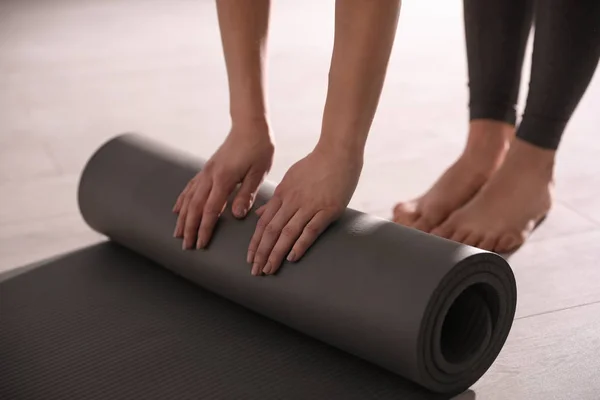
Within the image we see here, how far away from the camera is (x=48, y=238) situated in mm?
1934

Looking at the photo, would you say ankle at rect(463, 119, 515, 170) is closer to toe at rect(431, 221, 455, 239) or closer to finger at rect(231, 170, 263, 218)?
toe at rect(431, 221, 455, 239)

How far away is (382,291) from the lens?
4.39 ft

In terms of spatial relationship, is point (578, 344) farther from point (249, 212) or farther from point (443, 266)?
point (249, 212)

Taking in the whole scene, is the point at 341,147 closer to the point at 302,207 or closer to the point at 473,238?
the point at 302,207

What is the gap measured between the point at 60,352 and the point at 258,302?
32 centimetres

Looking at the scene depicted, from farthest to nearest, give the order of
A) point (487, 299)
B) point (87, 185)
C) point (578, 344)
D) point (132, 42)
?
point (132, 42) < point (87, 185) < point (578, 344) < point (487, 299)

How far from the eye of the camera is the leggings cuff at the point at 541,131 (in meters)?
1.91

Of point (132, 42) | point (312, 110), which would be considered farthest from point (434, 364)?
point (132, 42)

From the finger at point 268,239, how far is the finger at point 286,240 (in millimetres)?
11

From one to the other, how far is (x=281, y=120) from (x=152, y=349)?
134 cm

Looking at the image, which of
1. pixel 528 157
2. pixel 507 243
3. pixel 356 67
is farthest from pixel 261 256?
pixel 528 157

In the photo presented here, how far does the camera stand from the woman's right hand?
1559 mm

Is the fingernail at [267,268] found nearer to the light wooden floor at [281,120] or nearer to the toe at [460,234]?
the light wooden floor at [281,120]

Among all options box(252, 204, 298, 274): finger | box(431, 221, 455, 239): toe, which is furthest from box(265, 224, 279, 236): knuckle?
box(431, 221, 455, 239): toe
